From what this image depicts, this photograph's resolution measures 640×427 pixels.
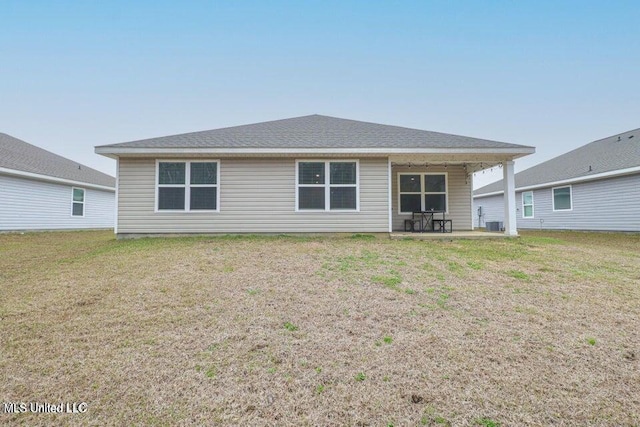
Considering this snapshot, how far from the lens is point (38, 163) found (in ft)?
47.5

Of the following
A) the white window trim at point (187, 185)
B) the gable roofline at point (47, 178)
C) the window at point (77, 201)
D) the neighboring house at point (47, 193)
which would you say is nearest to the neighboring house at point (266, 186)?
the white window trim at point (187, 185)

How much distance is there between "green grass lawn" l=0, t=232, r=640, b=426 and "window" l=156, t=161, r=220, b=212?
12.0ft

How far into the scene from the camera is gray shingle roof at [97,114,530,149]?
8.94 m

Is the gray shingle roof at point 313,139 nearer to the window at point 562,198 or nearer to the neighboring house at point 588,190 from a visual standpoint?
the neighboring house at point 588,190

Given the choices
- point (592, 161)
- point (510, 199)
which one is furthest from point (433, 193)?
point (592, 161)

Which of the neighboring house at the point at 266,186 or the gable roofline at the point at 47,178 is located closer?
the neighboring house at the point at 266,186

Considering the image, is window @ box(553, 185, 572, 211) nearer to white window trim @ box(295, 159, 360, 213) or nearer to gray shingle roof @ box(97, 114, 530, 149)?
gray shingle roof @ box(97, 114, 530, 149)

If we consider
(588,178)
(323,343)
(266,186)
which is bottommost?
(323,343)

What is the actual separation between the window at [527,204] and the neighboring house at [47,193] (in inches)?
937

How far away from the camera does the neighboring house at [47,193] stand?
41.8 ft

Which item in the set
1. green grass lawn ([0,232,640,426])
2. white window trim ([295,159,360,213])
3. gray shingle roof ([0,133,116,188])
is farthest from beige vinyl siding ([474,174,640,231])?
gray shingle roof ([0,133,116,188])

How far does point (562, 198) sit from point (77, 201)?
81.3ft

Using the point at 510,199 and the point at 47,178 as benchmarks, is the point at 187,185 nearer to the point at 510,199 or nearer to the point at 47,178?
the point at 47,178

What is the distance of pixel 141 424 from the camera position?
6.51 feet
